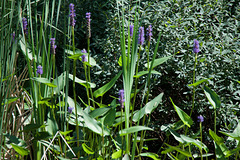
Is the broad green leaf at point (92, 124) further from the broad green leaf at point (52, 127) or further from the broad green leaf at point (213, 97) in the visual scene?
the broad green leaf at point (213, 97)

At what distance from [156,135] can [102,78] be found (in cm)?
63

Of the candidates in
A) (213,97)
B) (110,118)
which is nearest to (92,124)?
(110,118)

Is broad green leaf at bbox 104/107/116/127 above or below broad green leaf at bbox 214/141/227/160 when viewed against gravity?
above

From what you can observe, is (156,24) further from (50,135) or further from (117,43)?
(50,135)

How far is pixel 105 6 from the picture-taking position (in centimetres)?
268

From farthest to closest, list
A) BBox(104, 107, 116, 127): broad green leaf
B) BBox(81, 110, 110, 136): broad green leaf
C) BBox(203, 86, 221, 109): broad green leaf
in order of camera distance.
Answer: BBox(203, 86, 221, 109): broad green leaf
BBox(104, 107, 116, 127): broad green leaf
BBox(81, 110, 110, 136): broad green leaf

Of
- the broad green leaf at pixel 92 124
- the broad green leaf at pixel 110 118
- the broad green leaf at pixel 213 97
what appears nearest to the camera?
the broad green leaf at pixel 92 124

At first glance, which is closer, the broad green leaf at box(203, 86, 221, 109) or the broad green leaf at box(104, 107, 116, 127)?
the broad green leaf at box(104, 107, 116, 127)

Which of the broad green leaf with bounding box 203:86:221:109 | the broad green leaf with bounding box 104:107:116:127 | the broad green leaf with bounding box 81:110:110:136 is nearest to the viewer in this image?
the broad green leaf with bounding box 81:110:110:136

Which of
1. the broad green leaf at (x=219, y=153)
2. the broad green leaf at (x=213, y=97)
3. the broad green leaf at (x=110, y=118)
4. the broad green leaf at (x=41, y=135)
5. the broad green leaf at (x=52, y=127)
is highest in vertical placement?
the broad green leaf at (x=213, y=97)

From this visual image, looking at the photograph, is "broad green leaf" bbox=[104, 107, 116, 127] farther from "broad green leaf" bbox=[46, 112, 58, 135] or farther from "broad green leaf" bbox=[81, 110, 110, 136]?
"broad green leaf" bbox=[46, 112, 58, 135]

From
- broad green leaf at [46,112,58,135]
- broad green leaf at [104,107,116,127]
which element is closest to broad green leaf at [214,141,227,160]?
broad green leaf at [104,107,116,127]

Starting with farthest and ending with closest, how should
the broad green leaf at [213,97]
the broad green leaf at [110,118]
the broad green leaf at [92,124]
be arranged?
the broad green leaf at [213,97], the broad green leaf at [110,118], the broad green leaf at [92,124]

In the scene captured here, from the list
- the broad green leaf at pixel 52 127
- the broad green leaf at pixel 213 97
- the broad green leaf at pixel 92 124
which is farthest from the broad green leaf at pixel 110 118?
the broad green leaf at pixel 213 97
